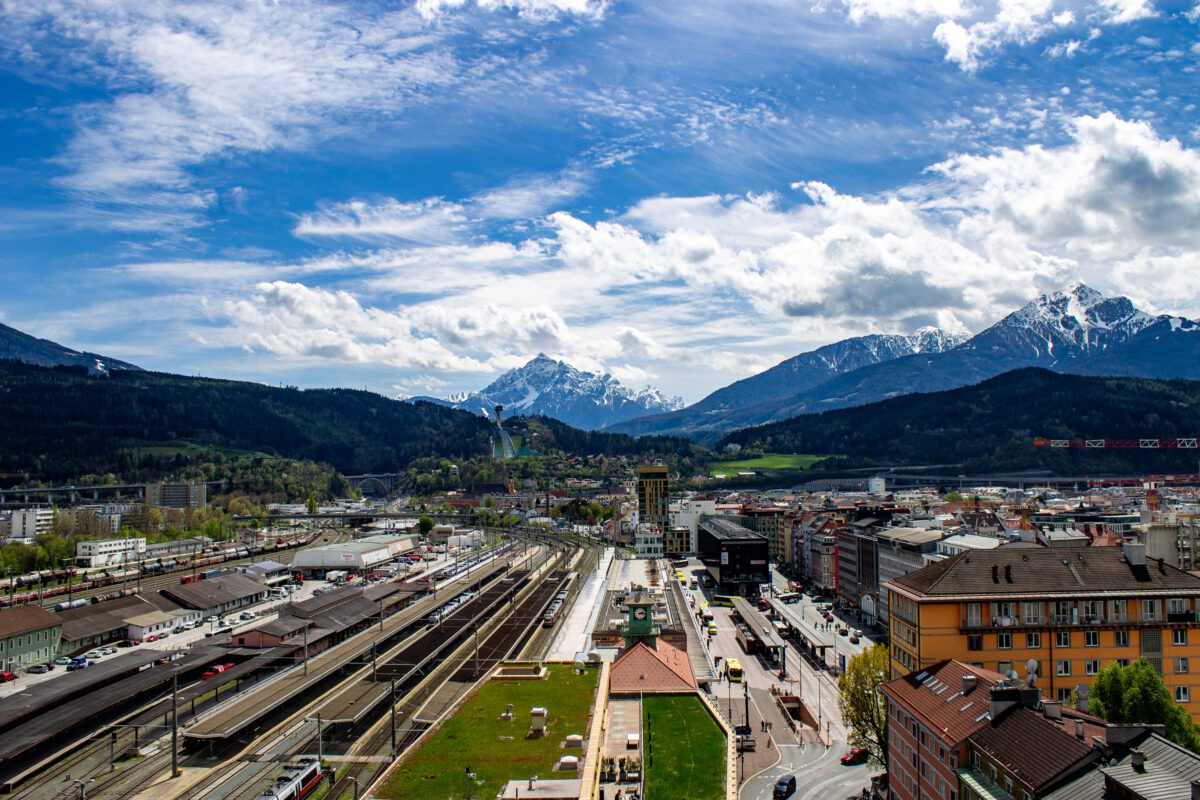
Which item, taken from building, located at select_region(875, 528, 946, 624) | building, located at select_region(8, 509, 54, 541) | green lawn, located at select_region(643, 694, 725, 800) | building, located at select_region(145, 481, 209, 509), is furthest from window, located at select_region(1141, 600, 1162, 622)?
building, located at select_region(145, 481, 209, 509)

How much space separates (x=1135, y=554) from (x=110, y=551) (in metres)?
103

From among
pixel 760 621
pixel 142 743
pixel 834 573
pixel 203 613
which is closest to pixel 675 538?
pixel 834 573

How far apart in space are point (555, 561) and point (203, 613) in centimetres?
4585

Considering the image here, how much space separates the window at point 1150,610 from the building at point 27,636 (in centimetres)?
5562

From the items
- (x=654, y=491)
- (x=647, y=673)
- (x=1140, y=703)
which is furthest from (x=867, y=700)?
(x=654, y=491)

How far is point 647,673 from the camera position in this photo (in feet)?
109

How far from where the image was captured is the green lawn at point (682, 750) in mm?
22609

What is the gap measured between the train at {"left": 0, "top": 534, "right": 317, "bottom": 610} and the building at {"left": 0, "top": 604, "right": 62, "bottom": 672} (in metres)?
15.3

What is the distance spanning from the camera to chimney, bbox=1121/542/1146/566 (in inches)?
1243

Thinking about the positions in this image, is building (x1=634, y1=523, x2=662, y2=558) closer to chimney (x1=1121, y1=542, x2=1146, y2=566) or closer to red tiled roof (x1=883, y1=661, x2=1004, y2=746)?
chimney (x1=1121, y1=542, x2=1146, y2=566)

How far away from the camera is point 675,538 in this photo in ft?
394

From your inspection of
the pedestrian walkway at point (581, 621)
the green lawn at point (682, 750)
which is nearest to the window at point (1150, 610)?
the green lawn at point (682, 750)

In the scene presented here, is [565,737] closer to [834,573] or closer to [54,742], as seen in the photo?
[54,742]

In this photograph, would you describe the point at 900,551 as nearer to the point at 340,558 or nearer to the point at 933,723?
the point at 933,723
